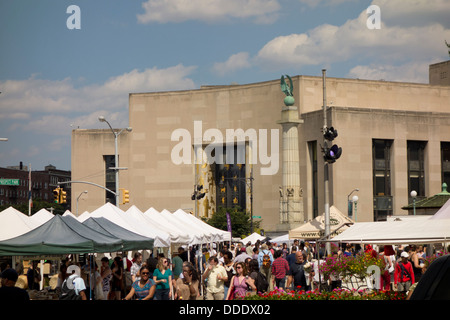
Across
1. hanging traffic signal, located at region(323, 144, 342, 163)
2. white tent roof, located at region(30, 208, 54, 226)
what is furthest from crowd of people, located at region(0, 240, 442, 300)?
hanging traffic signal, located at region(323, 144, 342, 163)

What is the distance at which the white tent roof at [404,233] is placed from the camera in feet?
53.3

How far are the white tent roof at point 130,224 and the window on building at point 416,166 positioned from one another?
2674 inches

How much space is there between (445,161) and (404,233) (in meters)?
78.8

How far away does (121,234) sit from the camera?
21578mm

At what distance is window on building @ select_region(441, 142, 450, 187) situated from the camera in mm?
91688

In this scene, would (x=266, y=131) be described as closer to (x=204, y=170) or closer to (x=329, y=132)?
(x=204, y=170)

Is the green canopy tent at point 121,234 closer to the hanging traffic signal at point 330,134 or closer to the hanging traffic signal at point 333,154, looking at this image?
the hanging traffic signal at point 333,154

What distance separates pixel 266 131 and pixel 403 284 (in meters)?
76.0

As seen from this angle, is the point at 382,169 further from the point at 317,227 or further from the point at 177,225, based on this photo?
the point at 177,225

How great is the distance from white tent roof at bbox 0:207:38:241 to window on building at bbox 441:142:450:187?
7468cm

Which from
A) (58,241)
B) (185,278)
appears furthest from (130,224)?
(185,278)
